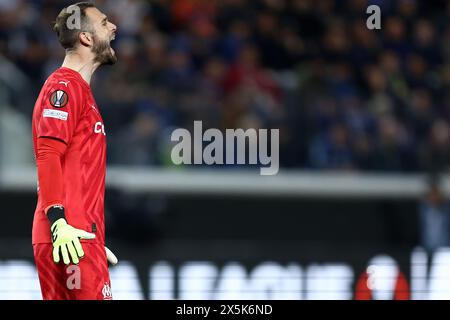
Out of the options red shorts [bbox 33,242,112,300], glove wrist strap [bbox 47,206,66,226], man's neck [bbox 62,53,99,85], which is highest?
man's neck [bbox 62,53,99,85]

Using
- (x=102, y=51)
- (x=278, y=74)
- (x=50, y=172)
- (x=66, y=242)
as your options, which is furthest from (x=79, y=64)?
(x=278, y=74)

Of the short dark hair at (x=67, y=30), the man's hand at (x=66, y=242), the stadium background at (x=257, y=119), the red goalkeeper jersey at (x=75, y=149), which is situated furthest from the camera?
the stadium background at (x=257, y=119)

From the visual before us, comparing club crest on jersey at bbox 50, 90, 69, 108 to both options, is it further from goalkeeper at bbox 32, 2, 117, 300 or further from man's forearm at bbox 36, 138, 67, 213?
man's forearm at bbox 36, 138, 67, 213

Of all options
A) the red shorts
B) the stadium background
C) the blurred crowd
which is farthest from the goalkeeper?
the blurred crowd

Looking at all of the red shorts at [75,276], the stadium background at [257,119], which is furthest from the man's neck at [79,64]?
the stadium background at [257,119]

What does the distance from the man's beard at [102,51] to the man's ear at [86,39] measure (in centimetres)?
3

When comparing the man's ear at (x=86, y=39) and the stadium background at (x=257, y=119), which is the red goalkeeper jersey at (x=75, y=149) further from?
the stadium background at (x=257, y=119)

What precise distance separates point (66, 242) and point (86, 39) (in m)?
0.98

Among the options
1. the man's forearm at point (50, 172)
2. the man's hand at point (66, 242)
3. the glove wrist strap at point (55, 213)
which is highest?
the man's forearm at point (50, 172)

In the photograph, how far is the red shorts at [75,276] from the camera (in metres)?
5.10

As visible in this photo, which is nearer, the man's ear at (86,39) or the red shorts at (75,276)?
the red shorts at (75,276)

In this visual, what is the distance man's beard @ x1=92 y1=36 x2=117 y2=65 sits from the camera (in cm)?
527
